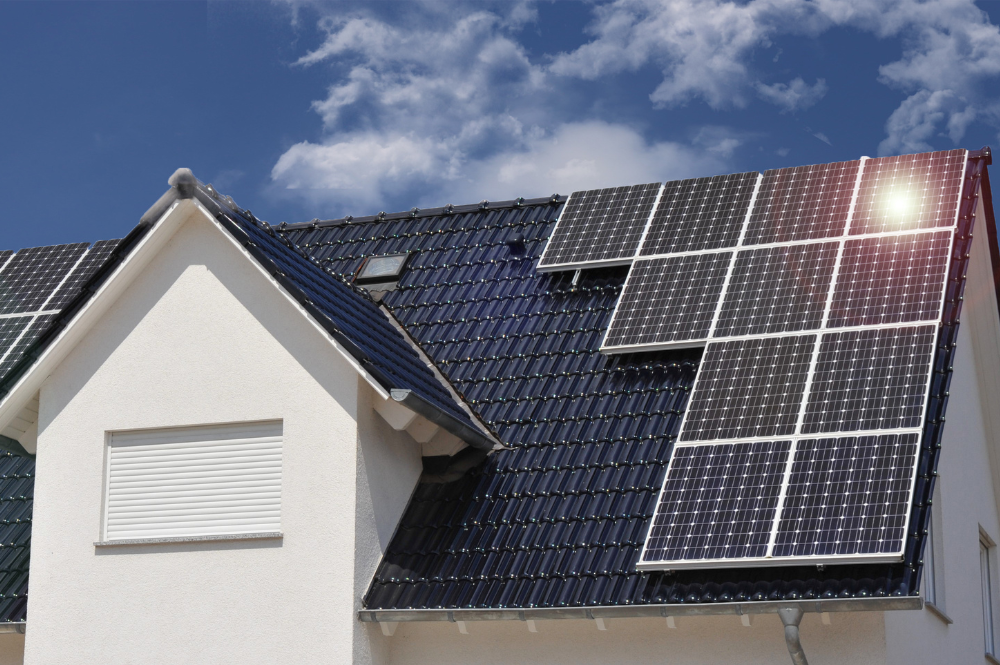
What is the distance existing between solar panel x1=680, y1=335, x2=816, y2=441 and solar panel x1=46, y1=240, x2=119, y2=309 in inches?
360

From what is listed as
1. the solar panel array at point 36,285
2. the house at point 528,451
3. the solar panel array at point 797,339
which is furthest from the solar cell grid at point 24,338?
the solar panel array at point 797,339

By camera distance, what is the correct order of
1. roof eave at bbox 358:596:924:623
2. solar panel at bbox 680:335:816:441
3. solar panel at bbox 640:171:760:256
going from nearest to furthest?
roof eave at bbox 358:596:924:623 < solar panel at bbox 680:335:816:441 < solar panel at bbox 640:171:760:256

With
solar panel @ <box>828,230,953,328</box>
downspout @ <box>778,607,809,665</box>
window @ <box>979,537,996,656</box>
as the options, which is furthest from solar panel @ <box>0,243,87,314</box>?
window @ <box>979,537,996,656</box>

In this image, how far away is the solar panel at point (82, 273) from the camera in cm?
1755

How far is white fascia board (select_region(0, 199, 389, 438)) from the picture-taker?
42.7 ft

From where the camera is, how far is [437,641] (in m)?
12.0

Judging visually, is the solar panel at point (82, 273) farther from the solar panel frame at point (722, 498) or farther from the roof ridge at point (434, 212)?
the solar panel frame at point (722, 498)

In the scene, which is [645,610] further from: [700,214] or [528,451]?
[700,214]

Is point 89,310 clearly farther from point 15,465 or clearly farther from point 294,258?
point 15,465

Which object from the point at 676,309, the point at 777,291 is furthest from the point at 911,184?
the point at 676,309

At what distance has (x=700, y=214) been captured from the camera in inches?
607

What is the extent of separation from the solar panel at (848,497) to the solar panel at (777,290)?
2.05 metres

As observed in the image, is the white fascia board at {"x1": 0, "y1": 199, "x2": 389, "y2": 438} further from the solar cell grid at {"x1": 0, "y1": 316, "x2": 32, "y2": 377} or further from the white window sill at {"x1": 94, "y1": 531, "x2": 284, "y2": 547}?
the solar cell grid at {"x1": 0, "y1": 316, "x2": 32, "y2": 377}

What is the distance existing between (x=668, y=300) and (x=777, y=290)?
1.28 m
